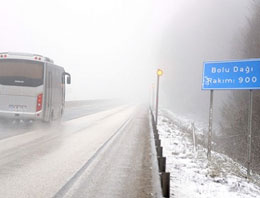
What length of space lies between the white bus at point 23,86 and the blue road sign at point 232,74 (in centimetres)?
795

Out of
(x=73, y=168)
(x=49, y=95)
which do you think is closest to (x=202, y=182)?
(x=73, y=168)

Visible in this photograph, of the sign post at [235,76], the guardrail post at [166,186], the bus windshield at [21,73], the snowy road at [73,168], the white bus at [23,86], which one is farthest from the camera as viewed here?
the bus windshield at [21,73]

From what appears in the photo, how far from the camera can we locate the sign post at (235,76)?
30.7 feet

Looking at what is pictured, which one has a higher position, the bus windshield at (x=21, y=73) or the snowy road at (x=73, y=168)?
the bus windshield at (x=21, y=73)

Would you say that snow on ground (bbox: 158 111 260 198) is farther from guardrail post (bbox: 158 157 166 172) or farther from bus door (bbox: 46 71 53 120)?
bus door (bbox: 46 71 53 120)

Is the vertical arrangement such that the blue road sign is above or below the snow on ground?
above

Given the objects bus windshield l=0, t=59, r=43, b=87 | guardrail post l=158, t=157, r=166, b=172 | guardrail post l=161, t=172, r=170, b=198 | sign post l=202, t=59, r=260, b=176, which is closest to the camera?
guardrail post l=161, t=172, r=170, b=198

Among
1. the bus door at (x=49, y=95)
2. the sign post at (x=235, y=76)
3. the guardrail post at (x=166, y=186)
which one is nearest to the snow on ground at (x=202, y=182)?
the guardrail post at (x=166, y=186)

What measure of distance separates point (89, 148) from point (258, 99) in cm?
1075

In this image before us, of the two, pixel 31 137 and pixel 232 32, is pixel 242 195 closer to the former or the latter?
pixel 31 137

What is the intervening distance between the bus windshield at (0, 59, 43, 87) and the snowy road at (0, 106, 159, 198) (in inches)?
139

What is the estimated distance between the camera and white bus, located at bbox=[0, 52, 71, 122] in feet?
50.1

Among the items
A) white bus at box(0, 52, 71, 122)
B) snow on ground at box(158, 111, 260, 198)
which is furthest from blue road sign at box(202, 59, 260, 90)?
white bus at box(0, 52, 71, 122)

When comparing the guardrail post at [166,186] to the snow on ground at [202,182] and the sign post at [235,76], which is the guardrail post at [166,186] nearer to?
the snow on ground at [202,182]
